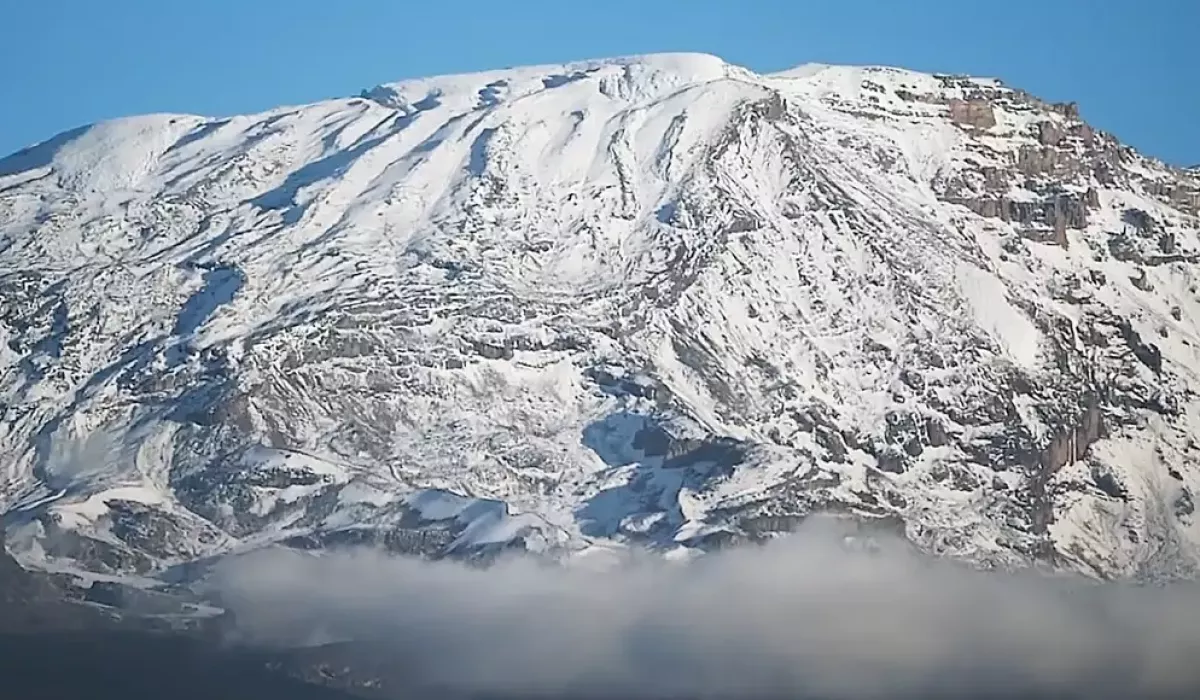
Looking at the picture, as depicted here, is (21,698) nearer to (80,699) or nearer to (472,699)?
(80,699)

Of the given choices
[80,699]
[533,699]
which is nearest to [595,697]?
[533,699]

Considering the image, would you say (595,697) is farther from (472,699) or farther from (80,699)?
(80,699)

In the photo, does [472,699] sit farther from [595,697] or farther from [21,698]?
[21,698]

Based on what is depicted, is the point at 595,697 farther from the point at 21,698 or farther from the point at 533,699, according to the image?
the point at 21,698

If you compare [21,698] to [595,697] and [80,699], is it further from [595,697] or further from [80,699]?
[595,697]

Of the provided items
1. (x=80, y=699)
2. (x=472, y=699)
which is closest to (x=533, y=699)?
(x=472, y=699)
